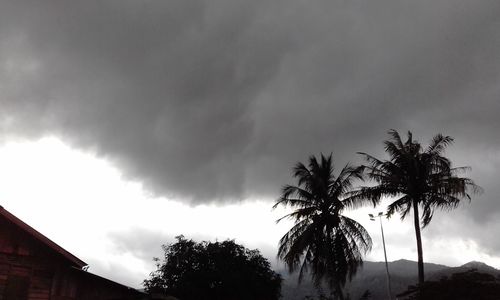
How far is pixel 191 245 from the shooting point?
45.2 meters

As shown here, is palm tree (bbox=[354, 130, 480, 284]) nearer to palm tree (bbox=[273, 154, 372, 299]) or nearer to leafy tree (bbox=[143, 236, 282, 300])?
palm tree (bbox=[273, 154, 372, 299])

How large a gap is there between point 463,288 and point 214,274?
2721 cm

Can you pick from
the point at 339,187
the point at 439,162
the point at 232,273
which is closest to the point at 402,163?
the point at 439,162

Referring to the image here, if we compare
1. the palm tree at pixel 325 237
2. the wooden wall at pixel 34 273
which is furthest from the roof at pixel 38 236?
the palm tree at pixel 325 237

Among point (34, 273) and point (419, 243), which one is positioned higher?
point (419, 243)

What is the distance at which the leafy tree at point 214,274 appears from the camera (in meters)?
41.1

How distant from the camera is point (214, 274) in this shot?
137 ft

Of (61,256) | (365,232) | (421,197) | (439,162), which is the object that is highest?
(439,162)

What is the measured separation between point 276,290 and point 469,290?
28.6m

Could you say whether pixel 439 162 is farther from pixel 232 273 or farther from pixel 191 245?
pixel 191 245

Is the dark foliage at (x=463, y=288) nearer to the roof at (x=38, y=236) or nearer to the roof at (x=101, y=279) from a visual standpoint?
the roof at (x=101, y=279)

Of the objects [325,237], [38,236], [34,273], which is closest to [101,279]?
[34,273]

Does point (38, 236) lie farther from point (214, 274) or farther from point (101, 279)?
point (214, 274)

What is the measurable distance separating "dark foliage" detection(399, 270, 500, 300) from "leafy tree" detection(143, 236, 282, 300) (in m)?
24.2
